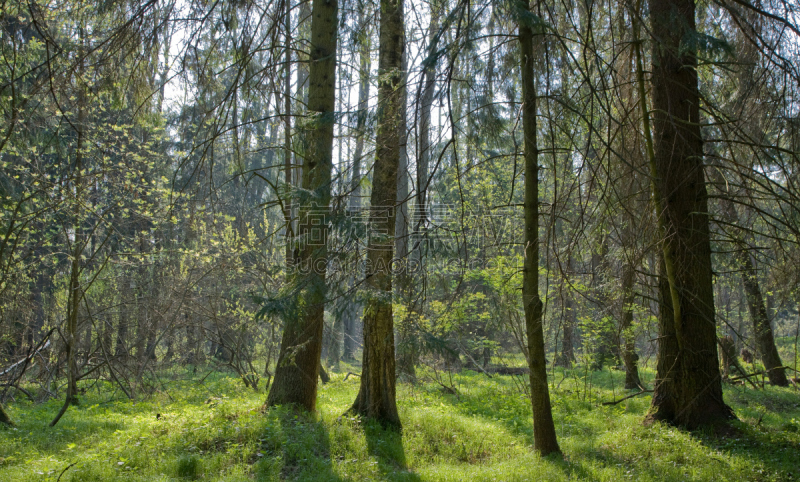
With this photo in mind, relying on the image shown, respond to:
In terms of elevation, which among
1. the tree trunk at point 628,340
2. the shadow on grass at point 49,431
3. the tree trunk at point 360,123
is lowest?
the shadow on grass at point 49,431

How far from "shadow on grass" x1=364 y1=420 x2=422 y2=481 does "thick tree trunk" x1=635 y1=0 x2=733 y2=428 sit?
3.16 m

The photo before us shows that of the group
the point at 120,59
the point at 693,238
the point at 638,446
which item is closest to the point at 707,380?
the point at 638,446

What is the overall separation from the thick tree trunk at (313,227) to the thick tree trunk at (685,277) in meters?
4.06

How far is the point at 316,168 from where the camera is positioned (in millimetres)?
6160

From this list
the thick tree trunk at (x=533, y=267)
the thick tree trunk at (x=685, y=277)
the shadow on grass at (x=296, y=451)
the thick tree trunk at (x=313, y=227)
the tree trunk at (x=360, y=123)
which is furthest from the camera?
the thick tree trunk at (x=313, y=227)

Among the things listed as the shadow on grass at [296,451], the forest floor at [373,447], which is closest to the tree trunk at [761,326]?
the forest floor at [373,447]

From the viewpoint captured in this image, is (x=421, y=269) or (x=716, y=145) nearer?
(x=421, y=269)

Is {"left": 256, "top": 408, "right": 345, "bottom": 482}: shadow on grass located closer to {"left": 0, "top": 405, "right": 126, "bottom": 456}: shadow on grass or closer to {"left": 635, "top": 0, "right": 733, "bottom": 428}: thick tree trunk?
{"left": 0, "top": 405, "right": 126, "bottom": 456}: shadow on grass

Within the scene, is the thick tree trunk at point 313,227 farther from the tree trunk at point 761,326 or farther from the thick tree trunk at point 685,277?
the tree trunk at point 761,326

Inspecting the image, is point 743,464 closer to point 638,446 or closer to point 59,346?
point 638,446

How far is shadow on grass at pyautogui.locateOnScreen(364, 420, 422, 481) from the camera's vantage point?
4707mm

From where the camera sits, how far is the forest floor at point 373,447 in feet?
14.8

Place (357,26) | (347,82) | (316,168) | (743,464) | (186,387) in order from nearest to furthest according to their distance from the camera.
Answer: (743,464) → (316,168) → (357,26) → (347,82) → (186,387)

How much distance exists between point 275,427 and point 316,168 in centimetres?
318
